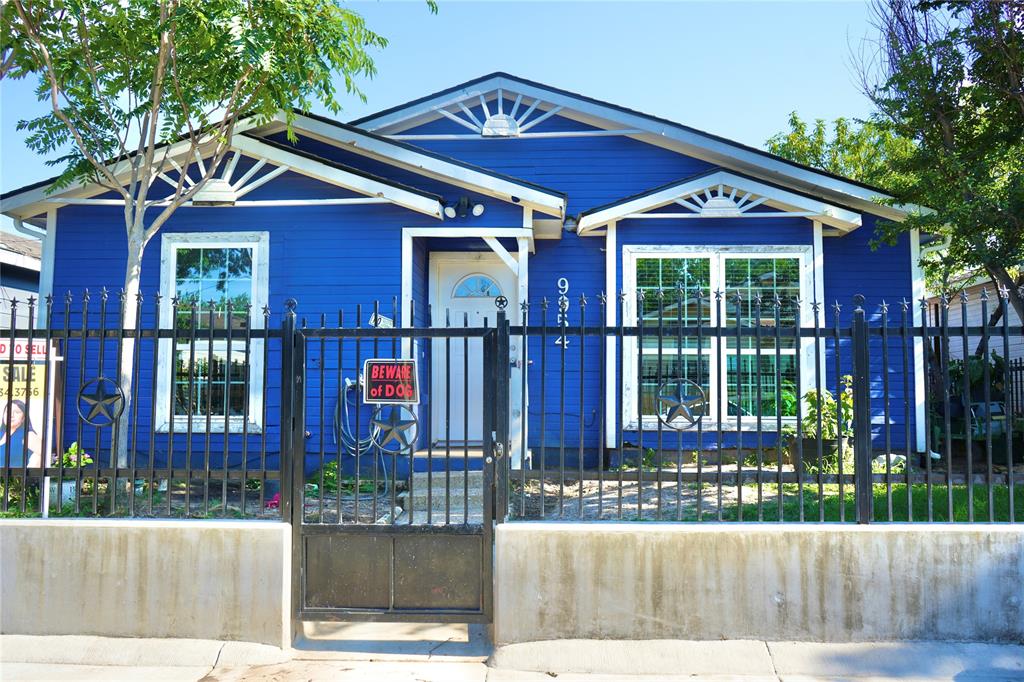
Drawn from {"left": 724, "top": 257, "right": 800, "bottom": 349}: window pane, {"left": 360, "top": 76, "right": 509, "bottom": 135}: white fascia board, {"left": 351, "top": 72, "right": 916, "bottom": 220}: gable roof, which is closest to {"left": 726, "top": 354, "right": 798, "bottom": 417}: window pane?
{"left": 724, "top": 257, "right": 800, "bottom": 349}: window pane

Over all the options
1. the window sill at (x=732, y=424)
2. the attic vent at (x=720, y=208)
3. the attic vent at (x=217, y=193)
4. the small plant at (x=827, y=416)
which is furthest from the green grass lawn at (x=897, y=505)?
the attic vent at (x=217, y=193)

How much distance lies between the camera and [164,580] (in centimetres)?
479

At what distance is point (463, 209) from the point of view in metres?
9.25


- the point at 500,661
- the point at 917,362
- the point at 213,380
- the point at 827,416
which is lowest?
the point at 500,661

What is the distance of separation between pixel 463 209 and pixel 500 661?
585 cm

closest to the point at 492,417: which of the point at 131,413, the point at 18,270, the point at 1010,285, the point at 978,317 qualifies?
the point at 131,413

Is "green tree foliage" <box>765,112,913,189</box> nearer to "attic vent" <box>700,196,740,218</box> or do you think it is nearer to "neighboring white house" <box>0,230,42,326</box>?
"attic vent" <box>700,196,740,218</box>

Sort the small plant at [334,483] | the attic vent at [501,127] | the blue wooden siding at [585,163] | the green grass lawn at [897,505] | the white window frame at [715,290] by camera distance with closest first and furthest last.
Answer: the green grass lawn at [897,505] < the small plant at [334,483] < the white window frame at [715,290] < the blue wooden siding at [585,163] < the attic vent at [501,127]

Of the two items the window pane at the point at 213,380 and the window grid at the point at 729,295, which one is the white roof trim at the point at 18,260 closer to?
the window pane at the point at 213,380

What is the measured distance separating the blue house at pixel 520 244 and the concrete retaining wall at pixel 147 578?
406 centimetres

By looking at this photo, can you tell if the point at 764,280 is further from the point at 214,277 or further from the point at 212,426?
the point at 212,426

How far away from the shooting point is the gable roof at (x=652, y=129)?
33.1ft

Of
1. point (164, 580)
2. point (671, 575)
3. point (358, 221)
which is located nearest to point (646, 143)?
point (358, 221)

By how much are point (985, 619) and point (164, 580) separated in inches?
194
